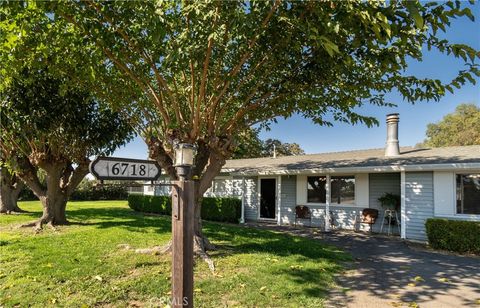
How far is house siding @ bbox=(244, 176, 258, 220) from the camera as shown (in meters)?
16.9

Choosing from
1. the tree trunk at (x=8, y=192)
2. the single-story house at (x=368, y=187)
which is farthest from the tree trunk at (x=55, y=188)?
the single-story house at (x=368, y=187)

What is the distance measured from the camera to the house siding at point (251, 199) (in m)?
16.9

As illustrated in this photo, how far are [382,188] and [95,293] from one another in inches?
439

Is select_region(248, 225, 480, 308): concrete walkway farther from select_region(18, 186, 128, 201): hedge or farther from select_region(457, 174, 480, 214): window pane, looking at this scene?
select_region(18, 186, 128, 201): hedge

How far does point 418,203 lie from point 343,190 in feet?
10.9

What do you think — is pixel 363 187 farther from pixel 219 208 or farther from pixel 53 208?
pixel 53 208

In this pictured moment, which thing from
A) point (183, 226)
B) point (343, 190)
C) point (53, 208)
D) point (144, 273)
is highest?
point (343, 190)

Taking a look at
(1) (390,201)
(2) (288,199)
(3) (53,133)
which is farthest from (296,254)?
(3) (53,133)

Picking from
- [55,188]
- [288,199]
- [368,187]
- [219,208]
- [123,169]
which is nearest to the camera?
[123,169]

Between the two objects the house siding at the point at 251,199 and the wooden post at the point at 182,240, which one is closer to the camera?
the wooden post at the point at 182,240

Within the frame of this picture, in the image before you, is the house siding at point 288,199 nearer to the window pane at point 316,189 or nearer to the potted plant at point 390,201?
the window pane at point 316,189

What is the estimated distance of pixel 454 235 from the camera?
31.0 feet

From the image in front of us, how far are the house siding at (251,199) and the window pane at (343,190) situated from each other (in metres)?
4.11

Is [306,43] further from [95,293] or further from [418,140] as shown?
[418,140]
